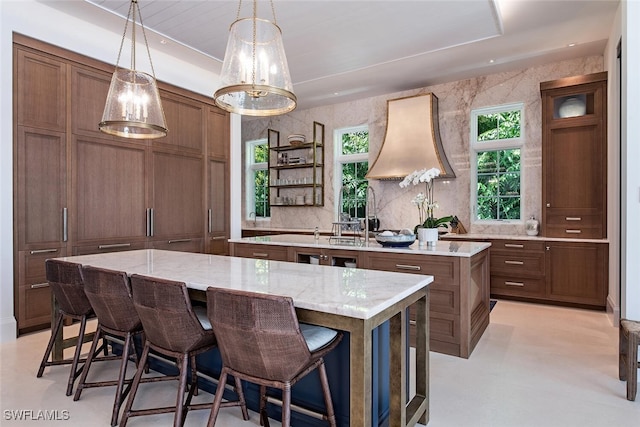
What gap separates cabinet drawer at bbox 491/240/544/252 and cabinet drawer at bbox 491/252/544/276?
5 centimetres

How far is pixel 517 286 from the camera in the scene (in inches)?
184

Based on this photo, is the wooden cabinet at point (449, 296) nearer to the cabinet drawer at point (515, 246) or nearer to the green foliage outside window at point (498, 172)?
the cabinet drawer at point (515, 246)

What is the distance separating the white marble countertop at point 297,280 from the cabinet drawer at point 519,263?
10.8ft

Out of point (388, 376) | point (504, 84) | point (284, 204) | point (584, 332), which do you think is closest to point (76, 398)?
point (388, 376)

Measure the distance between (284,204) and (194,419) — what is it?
5.44 m

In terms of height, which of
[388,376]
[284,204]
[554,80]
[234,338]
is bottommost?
[388,376]

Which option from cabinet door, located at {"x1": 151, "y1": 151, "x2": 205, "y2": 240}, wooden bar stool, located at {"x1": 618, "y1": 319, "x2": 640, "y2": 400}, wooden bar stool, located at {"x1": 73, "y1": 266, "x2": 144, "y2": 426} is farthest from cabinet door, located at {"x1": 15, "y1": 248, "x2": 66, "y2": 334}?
wooden bar stool, located at {"x1": 618, "y1": 319, "x2": 640, "y2": 400}

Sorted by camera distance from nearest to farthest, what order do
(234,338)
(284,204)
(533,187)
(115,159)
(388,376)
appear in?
(234,338)
(388,376)
(115,159)
(533,187)
(284,204)

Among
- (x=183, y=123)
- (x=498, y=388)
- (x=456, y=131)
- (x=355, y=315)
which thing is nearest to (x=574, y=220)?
(x=456, y=131)

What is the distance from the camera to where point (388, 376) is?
6.28ft

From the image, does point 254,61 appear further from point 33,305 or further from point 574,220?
point 574,220

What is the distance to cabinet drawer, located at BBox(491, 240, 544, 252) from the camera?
4531 mm

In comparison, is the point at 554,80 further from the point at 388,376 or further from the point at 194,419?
the point at 194,419

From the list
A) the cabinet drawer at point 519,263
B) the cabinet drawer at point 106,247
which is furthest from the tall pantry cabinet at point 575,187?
the cabinet drawer at point 106,247
